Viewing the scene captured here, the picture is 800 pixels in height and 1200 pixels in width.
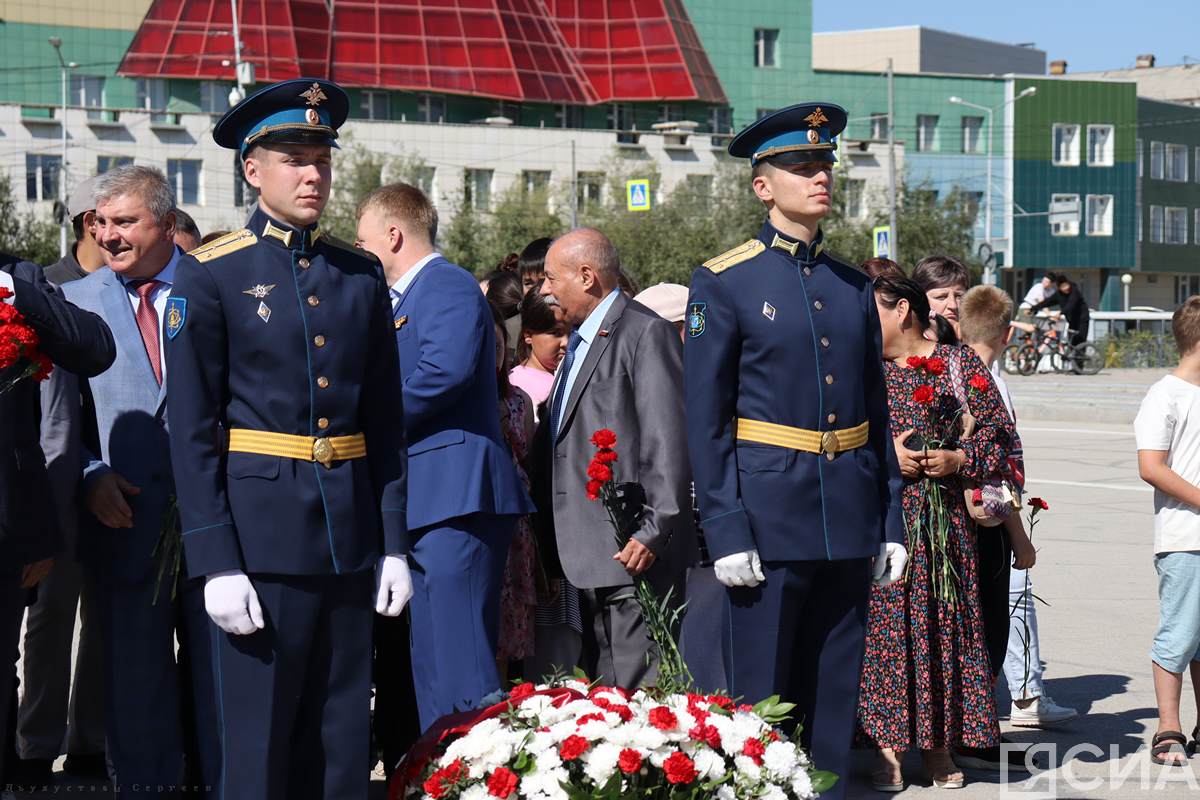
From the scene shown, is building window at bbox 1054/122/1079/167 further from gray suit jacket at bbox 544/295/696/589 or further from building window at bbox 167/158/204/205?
gray suit jacket at bbox 544/295/696/589

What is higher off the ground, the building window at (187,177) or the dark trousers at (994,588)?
the building window at (187,177)

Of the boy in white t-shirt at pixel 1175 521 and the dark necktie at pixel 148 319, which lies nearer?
the dark necktie at pixel 148 319

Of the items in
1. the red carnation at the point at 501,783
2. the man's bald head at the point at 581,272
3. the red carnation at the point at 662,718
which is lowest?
the red carnation at the point at 501,783

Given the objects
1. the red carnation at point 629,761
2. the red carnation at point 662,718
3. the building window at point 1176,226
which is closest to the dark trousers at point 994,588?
the red carnation at point 662,718

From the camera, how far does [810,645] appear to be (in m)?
5.12

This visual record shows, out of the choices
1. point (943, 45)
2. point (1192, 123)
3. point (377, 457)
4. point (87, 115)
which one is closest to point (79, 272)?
point (377, 457)

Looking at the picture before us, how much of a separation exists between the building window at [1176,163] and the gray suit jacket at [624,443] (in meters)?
77.4

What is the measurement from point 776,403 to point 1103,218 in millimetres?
74240

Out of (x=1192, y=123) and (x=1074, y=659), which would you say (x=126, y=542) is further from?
(x=1192, y=123)

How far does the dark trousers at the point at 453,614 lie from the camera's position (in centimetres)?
551

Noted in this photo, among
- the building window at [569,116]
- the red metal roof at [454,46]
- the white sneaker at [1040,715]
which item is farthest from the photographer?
the building window at [569,116]

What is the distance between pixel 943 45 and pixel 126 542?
87.3m

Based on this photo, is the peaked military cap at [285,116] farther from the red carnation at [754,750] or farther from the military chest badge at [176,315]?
the red carnation at [754,750]

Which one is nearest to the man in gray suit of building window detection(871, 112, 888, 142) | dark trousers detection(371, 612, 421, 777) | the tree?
dark trousers detection(371, 612, 421, 777)
